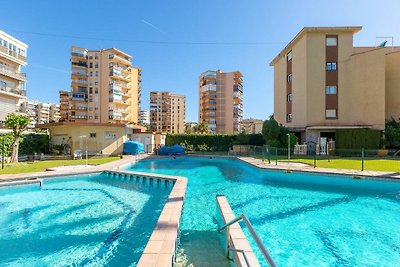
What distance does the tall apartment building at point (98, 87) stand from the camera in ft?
177

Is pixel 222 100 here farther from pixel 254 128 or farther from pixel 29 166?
pixel 29 166

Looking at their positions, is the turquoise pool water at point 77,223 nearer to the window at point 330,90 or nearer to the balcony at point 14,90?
the window at point 330,90

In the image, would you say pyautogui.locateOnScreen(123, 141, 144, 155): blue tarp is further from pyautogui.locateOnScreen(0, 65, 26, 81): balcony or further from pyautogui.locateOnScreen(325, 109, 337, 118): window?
pyautogui.locateOnScreen(325, 109, 337, 118): window

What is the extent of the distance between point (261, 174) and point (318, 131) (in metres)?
15.7

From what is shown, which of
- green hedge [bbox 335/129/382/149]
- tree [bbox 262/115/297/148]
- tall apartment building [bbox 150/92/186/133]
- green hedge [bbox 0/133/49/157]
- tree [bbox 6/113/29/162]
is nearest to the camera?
tree [bbox 6/113/29/162]

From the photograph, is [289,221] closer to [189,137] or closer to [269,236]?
[269,236]

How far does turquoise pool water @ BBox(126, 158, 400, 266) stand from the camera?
6.04 metres

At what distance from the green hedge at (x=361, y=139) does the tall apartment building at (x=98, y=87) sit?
4675cm

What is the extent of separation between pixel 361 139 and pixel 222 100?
5161cm

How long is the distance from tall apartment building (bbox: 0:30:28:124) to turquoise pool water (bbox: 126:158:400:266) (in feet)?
122

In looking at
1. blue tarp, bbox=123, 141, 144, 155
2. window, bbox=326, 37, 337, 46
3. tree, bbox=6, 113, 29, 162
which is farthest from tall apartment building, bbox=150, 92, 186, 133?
tree, bbox=6, 113, 29, 162

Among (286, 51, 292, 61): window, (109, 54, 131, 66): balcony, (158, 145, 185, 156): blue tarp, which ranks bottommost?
(158, 145, 185, 156): blue tarp

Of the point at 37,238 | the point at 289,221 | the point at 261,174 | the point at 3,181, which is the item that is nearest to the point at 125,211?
the point at 37,238

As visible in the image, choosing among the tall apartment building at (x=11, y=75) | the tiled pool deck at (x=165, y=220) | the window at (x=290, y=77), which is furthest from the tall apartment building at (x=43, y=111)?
the tiled pool deck at (x=165, y=220)
